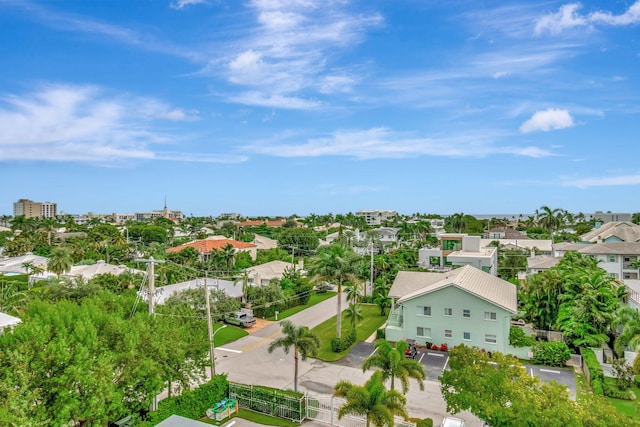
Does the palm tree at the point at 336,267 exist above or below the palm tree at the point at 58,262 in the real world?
above

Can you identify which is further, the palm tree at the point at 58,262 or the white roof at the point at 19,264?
the white roof at the point at 19,264

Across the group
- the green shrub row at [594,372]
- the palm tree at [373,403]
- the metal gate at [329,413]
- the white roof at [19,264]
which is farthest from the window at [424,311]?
the white roof at [19,264]

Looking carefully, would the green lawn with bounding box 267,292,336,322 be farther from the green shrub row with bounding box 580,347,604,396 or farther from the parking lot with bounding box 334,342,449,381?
the green shrub row with bounding box 580,347,604,396

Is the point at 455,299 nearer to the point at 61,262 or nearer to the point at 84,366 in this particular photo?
the point at 84,366

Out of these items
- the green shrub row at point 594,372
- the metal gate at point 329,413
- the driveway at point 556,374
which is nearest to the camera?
the metal gate at point 329,413

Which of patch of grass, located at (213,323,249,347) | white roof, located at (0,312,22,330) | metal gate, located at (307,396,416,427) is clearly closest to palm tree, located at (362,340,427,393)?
metal gate, located at (307,396,416,427)

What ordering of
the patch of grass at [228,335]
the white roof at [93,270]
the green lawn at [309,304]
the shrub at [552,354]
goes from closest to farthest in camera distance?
the shrub at [552,354], the patch of grass at [228,335], the green lawn at [309,304], the white roof at [93,270]

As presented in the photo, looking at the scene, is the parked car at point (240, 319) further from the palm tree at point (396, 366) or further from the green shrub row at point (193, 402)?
the palm tree at point (396, 366)

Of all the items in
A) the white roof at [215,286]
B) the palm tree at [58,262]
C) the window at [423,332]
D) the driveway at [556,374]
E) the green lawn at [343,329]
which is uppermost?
the palm tree at [58,262]
